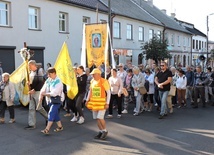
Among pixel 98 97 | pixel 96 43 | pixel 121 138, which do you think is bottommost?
pixel 121 138

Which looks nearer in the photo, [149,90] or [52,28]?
[149,90]

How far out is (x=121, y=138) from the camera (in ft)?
24.1

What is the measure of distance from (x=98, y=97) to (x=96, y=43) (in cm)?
470

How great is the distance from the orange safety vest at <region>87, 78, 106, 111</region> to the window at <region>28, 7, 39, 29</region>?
12545 mm

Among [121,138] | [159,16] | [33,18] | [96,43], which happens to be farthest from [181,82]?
[159,16]

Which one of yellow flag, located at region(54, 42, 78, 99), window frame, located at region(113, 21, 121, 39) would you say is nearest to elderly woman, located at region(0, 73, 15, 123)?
yellow flag, located at region(54, 42, 78, 99)

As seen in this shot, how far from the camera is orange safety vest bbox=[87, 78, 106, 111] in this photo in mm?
7254

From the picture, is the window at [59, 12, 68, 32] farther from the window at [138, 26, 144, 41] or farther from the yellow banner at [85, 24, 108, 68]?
the window at [138, 26, 144, 41]

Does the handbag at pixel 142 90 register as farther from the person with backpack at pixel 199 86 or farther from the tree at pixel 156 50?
the tree at pixel 156 50

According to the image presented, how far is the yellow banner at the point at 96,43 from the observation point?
37.8 ft

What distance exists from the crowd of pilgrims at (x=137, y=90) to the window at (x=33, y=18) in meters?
8.38

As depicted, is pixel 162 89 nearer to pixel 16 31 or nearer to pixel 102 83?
pixel 102 83

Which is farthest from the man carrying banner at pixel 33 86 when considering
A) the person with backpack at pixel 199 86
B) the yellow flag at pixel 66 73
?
the person with backpack at pixel 199 86

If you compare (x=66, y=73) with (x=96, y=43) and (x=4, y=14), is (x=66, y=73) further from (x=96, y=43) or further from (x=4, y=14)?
(x=4, y=14)
